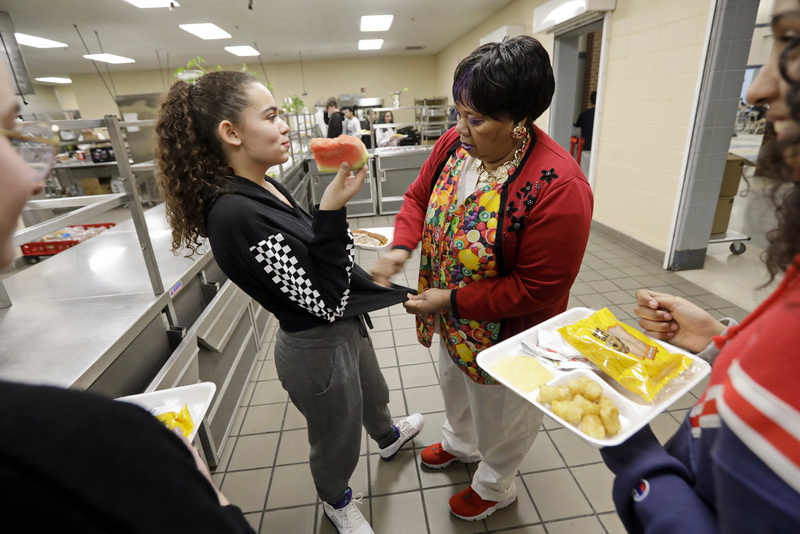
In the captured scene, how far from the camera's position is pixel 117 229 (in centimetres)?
278

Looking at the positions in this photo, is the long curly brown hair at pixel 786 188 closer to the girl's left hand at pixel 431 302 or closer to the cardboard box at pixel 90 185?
the girl's left hand at pixel 431 302

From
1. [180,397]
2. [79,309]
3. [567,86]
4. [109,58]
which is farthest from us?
[109,58]

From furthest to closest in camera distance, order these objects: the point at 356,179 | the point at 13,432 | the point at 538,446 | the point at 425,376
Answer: the point at 425,376 < the point at 538,446 < the point at 356,179 < the point at 13,432

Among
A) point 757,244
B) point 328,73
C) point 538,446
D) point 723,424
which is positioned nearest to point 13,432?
point 723,424

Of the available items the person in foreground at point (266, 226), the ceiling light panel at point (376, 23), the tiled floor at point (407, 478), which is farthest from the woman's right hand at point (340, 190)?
the ceiling light panel at point (376, 23)

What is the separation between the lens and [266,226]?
107cm

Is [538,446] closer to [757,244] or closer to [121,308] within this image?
[121,308]

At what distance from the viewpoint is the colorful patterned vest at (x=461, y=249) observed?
121 centimetres

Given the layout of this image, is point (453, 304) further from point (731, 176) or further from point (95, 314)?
point (731, 176)

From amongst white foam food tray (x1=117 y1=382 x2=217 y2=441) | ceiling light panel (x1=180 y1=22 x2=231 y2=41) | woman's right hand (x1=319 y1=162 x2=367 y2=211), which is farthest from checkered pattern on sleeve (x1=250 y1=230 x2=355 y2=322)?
ceiling light panel (x1=180 y1=22 x2=231 y2=41)

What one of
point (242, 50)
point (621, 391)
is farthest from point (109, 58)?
point (621, 391)

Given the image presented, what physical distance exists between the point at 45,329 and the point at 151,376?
0.38 meters

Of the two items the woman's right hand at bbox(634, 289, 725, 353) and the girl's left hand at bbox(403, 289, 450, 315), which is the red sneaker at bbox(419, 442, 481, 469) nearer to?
the girl's left hand at bbox(403, 289, 450, 315)

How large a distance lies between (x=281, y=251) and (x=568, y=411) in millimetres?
806
